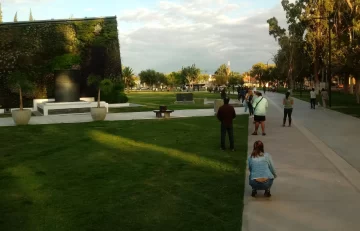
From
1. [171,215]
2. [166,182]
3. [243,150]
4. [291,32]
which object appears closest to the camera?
[171,215]

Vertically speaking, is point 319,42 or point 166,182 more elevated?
point 319,42

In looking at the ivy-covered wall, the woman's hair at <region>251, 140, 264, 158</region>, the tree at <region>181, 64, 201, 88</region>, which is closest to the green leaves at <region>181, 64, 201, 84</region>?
the tree at <region>181, 64, 201, 88</region>

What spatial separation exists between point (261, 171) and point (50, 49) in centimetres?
3120

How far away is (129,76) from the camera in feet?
374

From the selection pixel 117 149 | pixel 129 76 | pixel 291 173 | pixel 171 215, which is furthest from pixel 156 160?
pixel 129 76

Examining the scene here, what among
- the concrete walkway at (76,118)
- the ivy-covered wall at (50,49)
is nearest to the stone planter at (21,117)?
Answer: the concrete walkway at (76,118)

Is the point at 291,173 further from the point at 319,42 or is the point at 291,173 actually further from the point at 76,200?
the point at 319,42

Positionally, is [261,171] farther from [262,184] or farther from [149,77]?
[149,77]

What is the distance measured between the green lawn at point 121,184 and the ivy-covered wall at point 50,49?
2020 centimetres

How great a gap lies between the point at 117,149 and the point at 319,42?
44.7 meters

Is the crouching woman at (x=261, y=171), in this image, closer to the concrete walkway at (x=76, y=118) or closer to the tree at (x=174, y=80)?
the concrete walkway at (x=76, y=118)

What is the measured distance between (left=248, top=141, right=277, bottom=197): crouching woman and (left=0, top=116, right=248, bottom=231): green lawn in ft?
1.36

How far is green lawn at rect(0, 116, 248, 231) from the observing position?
5.79m

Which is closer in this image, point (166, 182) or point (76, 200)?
point (76, 200)
